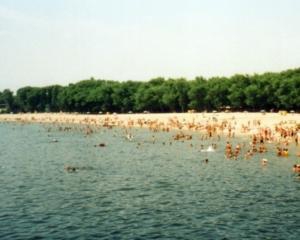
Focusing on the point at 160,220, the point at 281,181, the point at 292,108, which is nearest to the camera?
the point at 160,220

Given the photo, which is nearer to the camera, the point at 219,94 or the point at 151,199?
the point at 151,199

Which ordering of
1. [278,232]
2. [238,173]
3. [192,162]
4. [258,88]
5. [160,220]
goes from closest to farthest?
1. [278,232]
2. [160,220]
3. [238,173]
4. [192,162]
5. [258,88]

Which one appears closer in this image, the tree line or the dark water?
the dark water

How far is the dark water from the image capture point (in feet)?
100

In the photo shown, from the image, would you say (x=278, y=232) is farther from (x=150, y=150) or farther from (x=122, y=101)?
(x=122, y=101)

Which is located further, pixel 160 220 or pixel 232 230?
pixel 160 220

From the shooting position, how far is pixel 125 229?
101 ft

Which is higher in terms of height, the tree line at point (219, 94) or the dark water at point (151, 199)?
the tree line at point (219, 94)

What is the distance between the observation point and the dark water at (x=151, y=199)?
30500 mm

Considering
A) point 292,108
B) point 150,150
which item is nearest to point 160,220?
point 150,150

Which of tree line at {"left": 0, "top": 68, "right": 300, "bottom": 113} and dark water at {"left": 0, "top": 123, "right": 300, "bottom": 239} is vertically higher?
tree line at {"left": 0, "top": 68, "right": 300, "bottom": 113}

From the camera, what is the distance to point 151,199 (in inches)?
1544

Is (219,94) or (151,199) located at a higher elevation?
(219,94)

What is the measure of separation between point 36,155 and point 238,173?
35.7m
